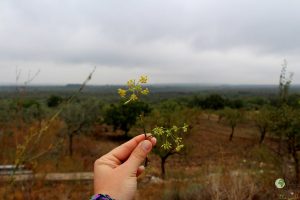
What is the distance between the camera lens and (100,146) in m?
30.5

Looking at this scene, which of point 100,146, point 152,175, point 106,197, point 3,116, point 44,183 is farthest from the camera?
point 100,146

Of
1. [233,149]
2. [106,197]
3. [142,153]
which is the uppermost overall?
[142,153]

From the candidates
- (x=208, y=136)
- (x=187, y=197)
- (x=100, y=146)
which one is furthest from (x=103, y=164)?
(x=208, y=136)

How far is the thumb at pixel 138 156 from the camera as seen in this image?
1258 mm

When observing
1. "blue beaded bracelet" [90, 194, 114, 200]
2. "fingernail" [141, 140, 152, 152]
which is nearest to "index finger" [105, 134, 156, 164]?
"fingernail" [141, 140, 152, 152]

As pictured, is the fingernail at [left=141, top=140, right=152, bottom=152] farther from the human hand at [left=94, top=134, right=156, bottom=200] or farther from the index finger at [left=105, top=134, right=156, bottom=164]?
the index finger at [left=105, top=134, right=156, bottom=164]

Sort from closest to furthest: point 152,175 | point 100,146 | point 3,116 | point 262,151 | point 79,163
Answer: point 262,151 → point 152,175 → point 79,163 → point 3,116 → point 100,146

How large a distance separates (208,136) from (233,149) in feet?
17.1

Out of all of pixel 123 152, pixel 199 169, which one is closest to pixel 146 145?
pixel 123 152

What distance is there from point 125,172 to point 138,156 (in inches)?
3.0

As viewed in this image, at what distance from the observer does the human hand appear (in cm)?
127

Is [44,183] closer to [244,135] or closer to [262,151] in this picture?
[262,151]

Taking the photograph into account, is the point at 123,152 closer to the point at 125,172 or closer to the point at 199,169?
the point at 125,172

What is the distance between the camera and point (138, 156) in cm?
129
